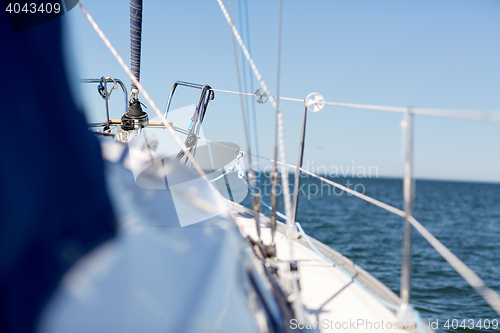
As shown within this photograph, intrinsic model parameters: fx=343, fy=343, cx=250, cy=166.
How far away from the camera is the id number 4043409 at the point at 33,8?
98 cm

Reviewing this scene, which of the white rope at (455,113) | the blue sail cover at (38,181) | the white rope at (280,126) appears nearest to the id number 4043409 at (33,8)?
the blue sail cover at (38,181)

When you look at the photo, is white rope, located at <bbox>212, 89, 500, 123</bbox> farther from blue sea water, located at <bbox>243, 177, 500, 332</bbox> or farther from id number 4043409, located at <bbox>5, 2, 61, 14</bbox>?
blue sea water, located at <bbox>243, 177, 500, 332</bbox>

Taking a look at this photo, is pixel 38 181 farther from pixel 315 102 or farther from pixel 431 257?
pixel 431 257

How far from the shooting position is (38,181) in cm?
97

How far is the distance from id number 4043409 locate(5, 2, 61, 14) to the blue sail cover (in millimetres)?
27

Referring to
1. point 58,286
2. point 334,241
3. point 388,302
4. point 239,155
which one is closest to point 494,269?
point 334,241

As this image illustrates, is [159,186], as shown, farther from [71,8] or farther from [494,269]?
[494,269]

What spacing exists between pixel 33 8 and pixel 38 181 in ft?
1.69

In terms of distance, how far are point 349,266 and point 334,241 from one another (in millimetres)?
8991

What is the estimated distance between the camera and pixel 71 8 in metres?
1.13

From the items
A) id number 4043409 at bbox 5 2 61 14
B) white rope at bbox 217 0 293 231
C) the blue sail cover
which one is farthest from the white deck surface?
id number 4043409 at bbox 5 2 61 14

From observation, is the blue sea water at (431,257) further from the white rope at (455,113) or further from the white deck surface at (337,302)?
the white rope at (455,113)

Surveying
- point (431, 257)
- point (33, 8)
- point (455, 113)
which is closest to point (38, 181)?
point (33, 8)

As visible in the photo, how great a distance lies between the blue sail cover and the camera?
3.03 ft
